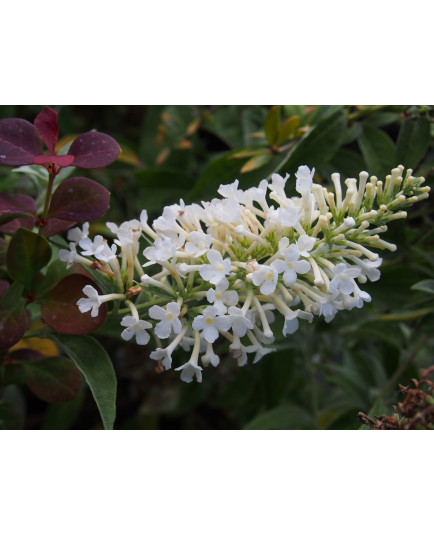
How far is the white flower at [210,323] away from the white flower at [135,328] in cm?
7

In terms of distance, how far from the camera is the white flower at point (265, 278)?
0.71 metres

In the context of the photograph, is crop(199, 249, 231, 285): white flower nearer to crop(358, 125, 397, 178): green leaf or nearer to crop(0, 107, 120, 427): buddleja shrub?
crop(0, 107, 120, 427): buddleja shrub

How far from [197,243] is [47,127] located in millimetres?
329

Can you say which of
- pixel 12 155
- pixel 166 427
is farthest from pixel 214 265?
pixel 166 427

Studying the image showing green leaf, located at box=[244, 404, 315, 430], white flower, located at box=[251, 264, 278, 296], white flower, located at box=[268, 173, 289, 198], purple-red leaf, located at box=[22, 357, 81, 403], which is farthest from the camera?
green leaf, located at box=[244, 404, 315, 430]

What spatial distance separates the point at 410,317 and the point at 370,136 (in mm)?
384

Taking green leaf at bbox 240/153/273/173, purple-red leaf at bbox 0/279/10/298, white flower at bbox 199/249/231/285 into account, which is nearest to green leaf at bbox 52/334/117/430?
purple-red leaf at bbox 0/279/10/298

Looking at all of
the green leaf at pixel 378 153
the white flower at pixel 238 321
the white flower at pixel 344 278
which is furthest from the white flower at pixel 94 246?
the green leaf at pixel 378 153

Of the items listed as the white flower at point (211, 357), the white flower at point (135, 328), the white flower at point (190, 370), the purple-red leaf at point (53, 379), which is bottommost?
the purple-red leaf at point (53, 379)

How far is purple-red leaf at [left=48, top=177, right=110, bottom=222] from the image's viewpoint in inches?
33.0

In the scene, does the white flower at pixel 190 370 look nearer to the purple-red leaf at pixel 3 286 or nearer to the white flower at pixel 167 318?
the white flower at pixel 167 318

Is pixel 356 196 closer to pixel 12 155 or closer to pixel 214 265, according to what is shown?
pixel 214 265

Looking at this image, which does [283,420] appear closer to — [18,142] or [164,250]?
[164,250]

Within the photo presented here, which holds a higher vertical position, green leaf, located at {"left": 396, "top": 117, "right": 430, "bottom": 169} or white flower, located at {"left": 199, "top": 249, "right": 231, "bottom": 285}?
green leaf, located at {"left": 396, "top": 117, "right": 430, "bottom": 169}
